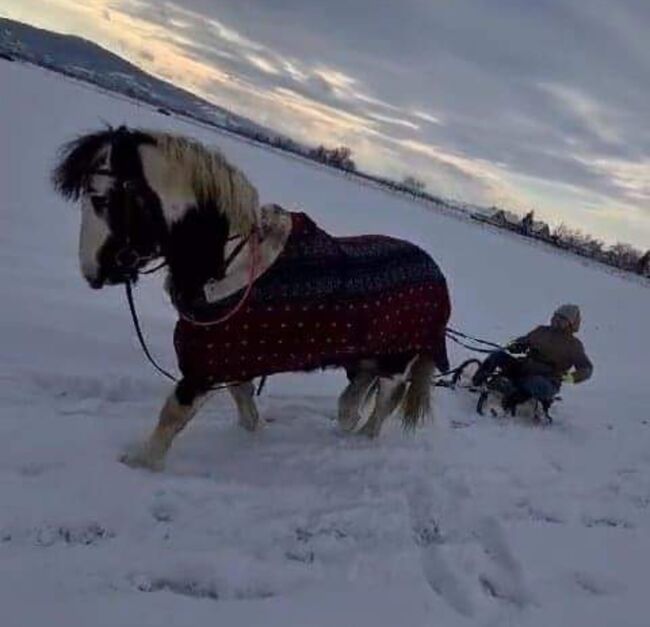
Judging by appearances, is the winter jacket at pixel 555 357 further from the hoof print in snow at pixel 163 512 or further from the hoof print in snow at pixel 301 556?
the hoof print in snow at pixel 163 512

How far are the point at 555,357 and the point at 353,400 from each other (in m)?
2.05

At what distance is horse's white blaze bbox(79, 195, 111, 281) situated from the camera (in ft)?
11.1

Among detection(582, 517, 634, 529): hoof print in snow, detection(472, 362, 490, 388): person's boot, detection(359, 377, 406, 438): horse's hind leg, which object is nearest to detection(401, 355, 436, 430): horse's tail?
detection(359, 377, 406, 438): horse's hind leg

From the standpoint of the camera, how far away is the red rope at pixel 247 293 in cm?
373

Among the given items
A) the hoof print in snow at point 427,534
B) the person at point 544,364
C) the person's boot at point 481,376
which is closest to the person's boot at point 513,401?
the person at point 544,364

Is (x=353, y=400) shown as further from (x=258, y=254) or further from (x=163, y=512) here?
(x=163, y=512)

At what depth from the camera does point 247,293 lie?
12.4 feet

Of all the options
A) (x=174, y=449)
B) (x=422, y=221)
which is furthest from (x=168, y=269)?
(x=422, y=221)

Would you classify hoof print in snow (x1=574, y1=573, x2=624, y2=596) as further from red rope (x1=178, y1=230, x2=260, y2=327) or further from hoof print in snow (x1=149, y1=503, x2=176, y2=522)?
red rope (x1=178, y1=230, x2=260, y2=327)

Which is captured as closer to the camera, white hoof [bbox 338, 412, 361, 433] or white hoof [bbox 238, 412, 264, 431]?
white hoof [bbox 238, 412, 264, 431]

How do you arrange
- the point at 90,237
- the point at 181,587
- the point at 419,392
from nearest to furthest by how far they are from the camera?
the point at 181,587 → the point at 90,237 → the point at 419,392

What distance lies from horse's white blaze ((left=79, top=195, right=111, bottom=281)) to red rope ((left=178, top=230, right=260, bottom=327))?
18.5 inches

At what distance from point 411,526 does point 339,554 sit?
470 mm

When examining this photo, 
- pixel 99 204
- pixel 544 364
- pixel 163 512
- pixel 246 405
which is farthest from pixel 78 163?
pixel 544 364
